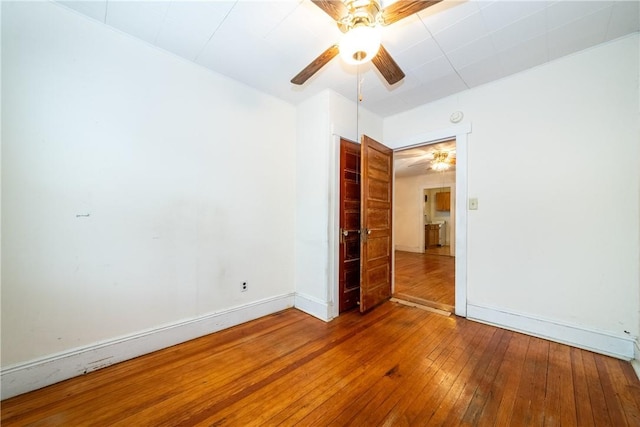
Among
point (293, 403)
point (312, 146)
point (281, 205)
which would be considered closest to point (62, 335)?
point (293, 403)

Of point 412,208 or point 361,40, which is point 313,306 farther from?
point 412,208

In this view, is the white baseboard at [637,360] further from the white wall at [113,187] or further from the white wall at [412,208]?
the white wall at [412,208]

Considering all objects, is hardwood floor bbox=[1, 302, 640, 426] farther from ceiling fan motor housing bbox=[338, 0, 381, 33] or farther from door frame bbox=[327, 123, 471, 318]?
ceiling fan motor housing bbox=[338, 0, 381, 33]

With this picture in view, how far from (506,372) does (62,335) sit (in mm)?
3256

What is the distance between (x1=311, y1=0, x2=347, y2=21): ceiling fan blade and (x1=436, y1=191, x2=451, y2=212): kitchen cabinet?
26.9 feet

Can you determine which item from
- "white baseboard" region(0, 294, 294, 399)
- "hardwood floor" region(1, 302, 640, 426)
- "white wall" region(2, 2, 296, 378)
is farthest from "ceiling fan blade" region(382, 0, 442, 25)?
"white baseboard" region(0, 294, 294, 399)

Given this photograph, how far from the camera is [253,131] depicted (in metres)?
2.68

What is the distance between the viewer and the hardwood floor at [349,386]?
136cm

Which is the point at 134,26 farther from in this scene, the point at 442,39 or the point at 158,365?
the point at 158,365

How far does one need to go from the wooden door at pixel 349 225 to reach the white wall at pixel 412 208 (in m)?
4.96

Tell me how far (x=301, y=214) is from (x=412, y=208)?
5.71 m

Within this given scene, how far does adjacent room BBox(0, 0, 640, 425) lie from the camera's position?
1510mm

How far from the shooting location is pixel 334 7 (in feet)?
4.33

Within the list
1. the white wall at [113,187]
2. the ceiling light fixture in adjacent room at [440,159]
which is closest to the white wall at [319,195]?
the white wall at [113,187]
